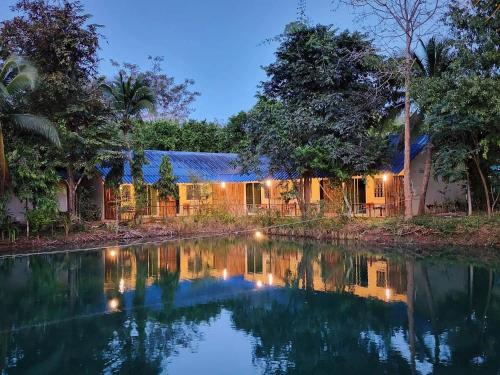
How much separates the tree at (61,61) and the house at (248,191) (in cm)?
323

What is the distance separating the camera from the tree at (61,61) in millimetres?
17047


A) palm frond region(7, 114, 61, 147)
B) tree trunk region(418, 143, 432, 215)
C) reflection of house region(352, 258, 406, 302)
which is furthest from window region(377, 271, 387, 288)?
palm frond region(7, 114, 61, 147)

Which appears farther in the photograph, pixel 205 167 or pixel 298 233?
pixel 205 167

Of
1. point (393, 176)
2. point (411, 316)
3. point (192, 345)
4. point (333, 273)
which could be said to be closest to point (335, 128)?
point (393, 176)

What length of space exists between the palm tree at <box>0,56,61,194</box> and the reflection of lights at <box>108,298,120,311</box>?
23.6 feet

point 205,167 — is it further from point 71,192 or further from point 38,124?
point 38,124

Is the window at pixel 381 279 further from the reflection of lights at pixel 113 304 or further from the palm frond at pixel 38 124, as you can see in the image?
the palm frond at pixel 38 124

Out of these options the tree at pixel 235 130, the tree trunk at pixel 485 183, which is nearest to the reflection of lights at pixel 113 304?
the tree trunk at pixel 485 183

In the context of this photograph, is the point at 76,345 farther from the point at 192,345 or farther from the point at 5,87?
the point at 5,87

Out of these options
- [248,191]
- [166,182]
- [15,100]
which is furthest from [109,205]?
[248,191]

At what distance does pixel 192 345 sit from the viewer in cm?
712

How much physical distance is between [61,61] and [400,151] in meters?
13.7

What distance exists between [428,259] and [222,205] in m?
9.68

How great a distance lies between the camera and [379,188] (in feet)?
70.7
